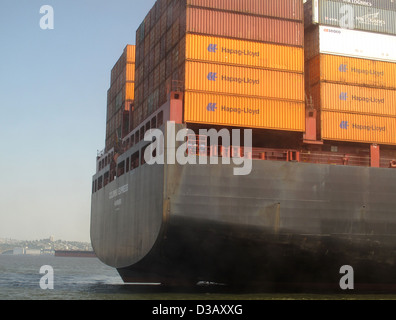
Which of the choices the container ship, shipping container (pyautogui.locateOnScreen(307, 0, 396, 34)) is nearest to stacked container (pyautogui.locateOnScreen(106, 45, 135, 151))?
the container ship

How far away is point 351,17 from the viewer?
29.8 meters

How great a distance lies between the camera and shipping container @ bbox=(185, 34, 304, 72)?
2684 cm

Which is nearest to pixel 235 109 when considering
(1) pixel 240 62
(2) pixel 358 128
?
(1) pixel 240 62

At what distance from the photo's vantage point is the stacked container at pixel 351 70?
28172mm

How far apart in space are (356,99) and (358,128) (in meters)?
1.66

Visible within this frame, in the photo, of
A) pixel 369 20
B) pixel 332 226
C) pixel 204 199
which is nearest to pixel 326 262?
pixel 332 226

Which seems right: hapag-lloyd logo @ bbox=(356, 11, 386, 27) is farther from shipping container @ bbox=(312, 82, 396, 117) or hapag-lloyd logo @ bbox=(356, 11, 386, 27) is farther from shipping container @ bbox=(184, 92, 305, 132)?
shipping container @ bbox=(184, 92, 305, 132)

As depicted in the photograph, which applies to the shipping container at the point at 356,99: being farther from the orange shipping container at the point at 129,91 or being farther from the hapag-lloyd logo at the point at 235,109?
the orange shipping container at the point at 129,91

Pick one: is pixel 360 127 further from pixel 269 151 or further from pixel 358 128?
pixel 269 151

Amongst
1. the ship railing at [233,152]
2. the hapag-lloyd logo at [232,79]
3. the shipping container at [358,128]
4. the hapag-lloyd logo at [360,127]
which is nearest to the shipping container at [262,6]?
the hapag-lloyd logo at [232,79]

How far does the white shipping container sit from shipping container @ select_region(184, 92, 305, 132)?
4.48 meters

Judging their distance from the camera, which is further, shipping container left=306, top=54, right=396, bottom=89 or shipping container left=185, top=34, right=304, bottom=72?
shipping container left=306, top=54, right=396, bottom=89

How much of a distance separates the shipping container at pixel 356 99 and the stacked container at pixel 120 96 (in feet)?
51.4

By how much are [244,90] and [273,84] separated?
1658mm
